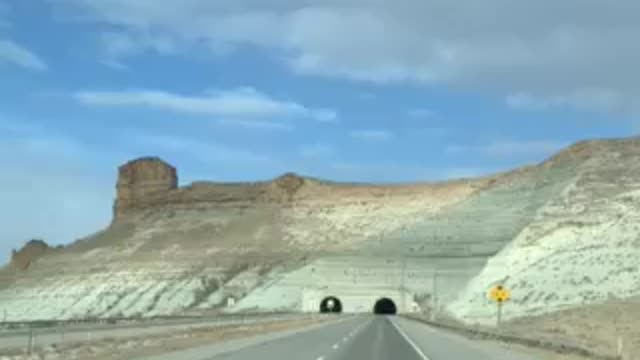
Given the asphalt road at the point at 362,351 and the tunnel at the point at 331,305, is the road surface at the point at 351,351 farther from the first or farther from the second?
the tunnel at the point at 331,305

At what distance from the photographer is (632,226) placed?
11106 centimetres

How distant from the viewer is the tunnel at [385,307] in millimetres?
152125

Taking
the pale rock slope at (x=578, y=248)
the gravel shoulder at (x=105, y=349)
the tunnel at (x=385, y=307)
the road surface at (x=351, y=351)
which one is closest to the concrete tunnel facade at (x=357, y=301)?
the tunnel at (x=385, y=307)

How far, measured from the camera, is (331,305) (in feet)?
506

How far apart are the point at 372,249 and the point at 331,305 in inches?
358

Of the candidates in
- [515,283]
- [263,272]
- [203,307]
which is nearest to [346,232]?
[263,272]

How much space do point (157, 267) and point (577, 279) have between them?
83.8 meters

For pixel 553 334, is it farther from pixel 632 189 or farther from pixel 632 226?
pixel 632 189

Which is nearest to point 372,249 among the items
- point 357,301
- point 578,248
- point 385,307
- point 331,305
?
point 357,301

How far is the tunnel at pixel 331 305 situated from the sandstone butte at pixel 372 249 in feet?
3.96

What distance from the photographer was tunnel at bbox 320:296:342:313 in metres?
149

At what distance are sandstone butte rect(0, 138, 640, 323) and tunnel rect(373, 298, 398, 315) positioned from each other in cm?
190

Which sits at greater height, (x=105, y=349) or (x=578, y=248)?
(x=578, y=248)

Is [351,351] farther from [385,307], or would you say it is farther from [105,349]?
[385,307]
